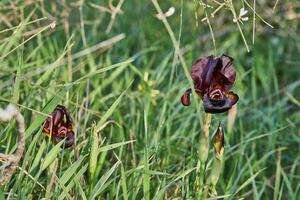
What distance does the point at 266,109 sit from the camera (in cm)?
279

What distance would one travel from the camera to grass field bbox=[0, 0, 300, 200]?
1.85 meters

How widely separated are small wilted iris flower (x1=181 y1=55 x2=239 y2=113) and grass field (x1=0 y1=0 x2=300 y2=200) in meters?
0.08

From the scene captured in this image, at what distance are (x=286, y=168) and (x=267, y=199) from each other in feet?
0.58

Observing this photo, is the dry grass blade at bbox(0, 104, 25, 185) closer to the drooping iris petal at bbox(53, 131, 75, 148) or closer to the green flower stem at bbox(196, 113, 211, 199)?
the drooping iris petal at bbox(53, 131, 75, 148)

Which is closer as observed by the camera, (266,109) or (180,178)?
(180,178)

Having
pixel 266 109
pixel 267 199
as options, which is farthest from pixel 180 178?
pixel 266 109

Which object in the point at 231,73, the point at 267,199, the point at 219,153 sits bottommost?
the point at 267,199

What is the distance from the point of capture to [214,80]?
1.77 m

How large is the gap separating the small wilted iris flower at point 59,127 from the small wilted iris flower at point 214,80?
282 millimetres

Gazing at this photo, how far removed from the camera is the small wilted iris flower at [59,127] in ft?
5.86

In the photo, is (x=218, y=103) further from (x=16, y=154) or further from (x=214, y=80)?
(x=16, y=154)

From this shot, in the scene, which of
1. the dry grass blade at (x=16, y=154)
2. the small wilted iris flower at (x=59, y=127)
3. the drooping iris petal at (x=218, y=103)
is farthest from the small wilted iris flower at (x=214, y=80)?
the dry grass blade at (x=16, y=154)

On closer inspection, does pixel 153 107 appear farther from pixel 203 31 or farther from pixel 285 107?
pixel 203 31

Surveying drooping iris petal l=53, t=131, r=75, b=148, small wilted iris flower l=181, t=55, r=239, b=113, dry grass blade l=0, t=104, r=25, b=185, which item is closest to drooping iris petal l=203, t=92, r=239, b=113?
small wilted iris flower l=181, t=55, r=239, b=113
